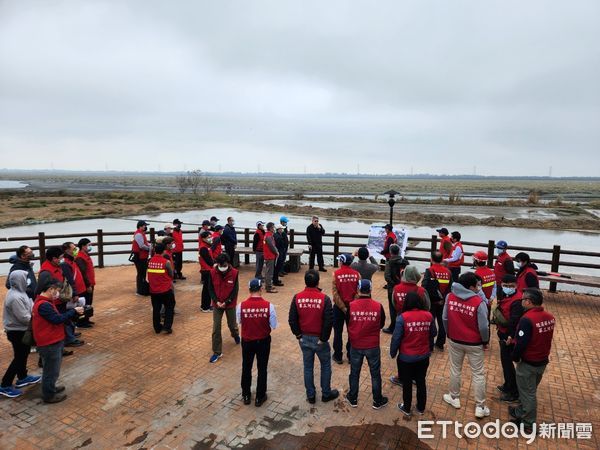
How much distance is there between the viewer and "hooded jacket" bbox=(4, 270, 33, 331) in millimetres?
5262

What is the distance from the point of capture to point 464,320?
483cm

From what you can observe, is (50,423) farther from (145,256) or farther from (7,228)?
(7,228)

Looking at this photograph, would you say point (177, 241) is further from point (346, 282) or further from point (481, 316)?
point (481, 316)

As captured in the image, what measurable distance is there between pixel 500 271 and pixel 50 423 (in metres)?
7.86

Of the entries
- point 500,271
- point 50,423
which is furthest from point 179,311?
point 500,271

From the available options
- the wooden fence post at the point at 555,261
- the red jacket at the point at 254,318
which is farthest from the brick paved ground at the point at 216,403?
the wooden fence post at the point at 555,261

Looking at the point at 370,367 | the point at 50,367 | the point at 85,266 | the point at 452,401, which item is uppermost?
the point at 85,266

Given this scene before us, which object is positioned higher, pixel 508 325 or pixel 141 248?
pixel 141 248

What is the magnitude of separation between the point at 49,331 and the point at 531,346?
610 centimetres

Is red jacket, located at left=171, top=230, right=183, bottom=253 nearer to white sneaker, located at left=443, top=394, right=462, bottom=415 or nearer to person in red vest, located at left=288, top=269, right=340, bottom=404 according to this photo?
person in red vest, located at left=288, top=269, right=340, bottom=404

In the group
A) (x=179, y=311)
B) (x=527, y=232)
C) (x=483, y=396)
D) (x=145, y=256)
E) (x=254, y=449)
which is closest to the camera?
(x=254, y=449)

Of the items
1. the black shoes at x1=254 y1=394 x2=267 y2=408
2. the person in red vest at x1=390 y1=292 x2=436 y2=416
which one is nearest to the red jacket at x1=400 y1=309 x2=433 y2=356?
the person in red vest at x1=390 y1=292 x2=436 y2=416

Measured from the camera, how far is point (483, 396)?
16.3 feet

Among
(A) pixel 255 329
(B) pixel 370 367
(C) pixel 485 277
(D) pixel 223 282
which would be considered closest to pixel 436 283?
(C) pixel 485 277
